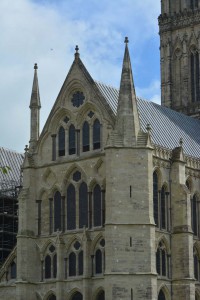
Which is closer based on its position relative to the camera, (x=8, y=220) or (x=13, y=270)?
(x=13, y=270)

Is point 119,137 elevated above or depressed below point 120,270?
above

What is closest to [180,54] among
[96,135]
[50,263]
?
[96,135]

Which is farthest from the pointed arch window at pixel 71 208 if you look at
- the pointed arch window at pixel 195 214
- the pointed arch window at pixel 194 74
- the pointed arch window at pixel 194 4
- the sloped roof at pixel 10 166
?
the pointed arch window at pixel 194 4

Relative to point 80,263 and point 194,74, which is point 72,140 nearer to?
point 80,263

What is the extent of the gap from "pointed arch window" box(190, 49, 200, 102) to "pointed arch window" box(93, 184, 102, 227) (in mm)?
24060

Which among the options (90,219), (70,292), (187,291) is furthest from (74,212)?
(187,291)

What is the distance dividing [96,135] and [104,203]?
4.86 m

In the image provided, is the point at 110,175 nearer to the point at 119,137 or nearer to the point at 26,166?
the point at 119,137

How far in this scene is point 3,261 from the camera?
7125 cm

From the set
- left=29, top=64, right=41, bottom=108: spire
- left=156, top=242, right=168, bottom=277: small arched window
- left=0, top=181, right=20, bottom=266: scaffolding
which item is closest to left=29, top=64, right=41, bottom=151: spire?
left=29, top=64, right=41, bottom=108: spire

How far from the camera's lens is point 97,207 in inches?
2441

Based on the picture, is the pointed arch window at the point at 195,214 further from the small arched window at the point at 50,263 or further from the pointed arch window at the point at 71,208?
the small arched window at the point at 50,263

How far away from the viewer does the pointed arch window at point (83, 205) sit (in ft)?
204

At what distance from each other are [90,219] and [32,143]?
7.89 meters
